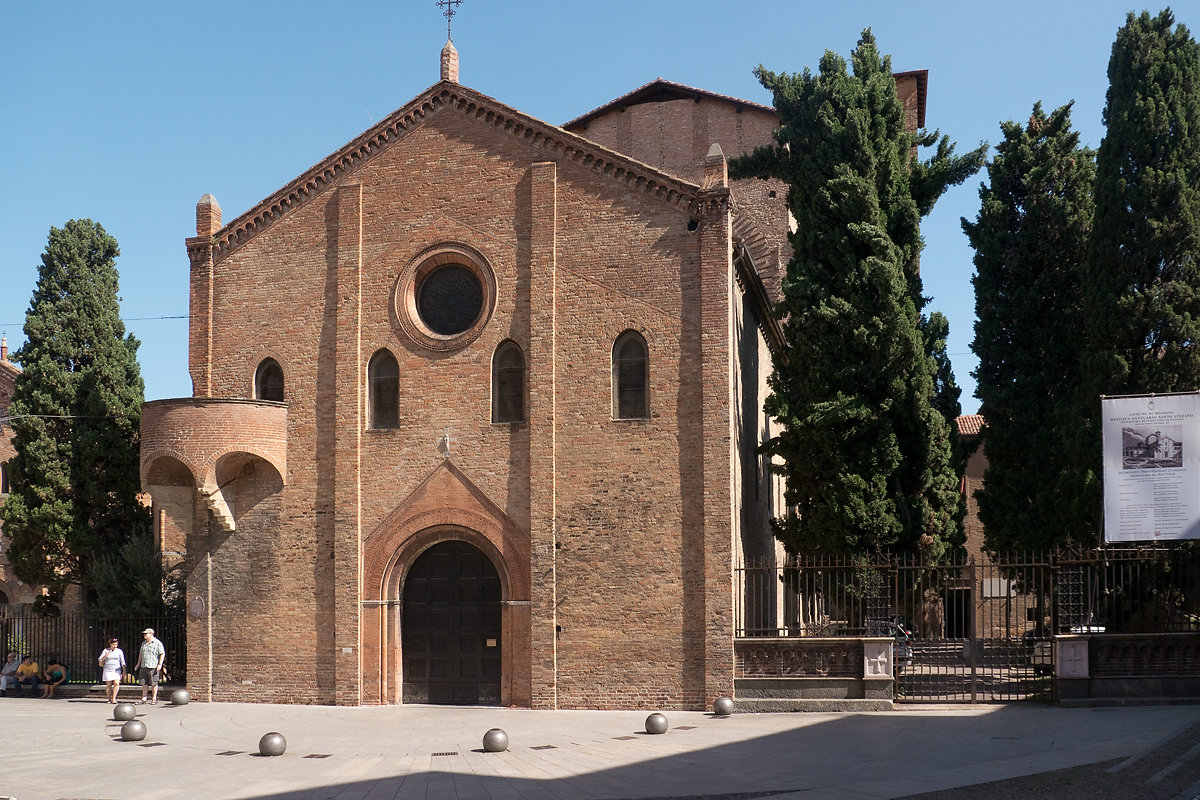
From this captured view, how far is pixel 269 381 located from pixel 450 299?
3.72 m

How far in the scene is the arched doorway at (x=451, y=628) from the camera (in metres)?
19.6

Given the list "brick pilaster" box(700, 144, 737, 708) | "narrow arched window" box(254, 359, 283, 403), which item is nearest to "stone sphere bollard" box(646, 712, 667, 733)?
"brick pilaster" box(700, 144, 737, 708)

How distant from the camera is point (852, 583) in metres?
19.1


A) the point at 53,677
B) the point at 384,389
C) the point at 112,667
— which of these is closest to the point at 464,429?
the point at 384,389

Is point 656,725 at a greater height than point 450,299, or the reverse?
point 450,299

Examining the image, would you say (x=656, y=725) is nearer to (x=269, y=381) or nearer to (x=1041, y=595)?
(x=1041, y=595)

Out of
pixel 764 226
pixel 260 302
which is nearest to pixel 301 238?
pixel 260 302

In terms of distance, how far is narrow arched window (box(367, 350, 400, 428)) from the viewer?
2039 centimetres

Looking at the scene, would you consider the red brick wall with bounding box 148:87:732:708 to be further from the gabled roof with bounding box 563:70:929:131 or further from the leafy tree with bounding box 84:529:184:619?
the gabled roof with bounding box 563:70:929:131

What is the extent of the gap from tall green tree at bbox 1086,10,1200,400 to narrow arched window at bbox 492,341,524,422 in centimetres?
968

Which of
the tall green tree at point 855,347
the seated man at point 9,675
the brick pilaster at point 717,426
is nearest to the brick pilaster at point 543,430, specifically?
the brick pilaster at point 717,426

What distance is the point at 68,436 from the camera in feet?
84.2

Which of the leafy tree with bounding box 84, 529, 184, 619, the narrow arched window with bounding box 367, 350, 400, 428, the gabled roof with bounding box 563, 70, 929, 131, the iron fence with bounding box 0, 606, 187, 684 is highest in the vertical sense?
the gabled roof with bounding box 563, 70, 929, 131

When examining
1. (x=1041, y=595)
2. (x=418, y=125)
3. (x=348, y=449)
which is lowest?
(x=1041, y=595)
